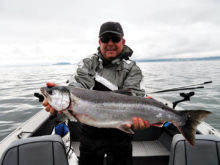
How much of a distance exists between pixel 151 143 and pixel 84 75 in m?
4.06

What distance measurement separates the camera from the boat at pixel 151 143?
2.62 meters

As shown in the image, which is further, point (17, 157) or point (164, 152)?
point (164, 152)

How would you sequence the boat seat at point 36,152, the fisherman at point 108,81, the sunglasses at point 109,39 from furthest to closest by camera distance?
1. the sunglasses at point 109,39
2. the fisherman at point 108,81
3. the boat seat at point 36,152

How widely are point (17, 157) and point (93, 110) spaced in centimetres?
138

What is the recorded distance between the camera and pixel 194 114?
302 centimetres

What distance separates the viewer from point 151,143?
19.2 ft

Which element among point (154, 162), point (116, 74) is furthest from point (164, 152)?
point (116, 74)

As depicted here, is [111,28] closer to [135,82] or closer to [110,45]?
[110,45]

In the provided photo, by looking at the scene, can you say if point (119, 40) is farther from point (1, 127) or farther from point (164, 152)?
point (1, 127)

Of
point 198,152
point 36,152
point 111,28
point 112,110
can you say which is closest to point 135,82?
point 112,110

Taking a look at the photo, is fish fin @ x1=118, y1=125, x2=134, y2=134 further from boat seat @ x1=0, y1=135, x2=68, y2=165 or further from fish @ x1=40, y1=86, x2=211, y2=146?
boat seat @ x1=0, y1=135, x2=68, y2=165

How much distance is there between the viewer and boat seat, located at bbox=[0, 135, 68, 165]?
8.09 feet

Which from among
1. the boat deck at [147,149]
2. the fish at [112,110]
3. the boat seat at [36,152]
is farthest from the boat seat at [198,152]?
the boat deck at [147,149]

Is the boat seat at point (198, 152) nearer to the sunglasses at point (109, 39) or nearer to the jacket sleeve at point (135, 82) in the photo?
the jacket sleeve at point (135, 82)
